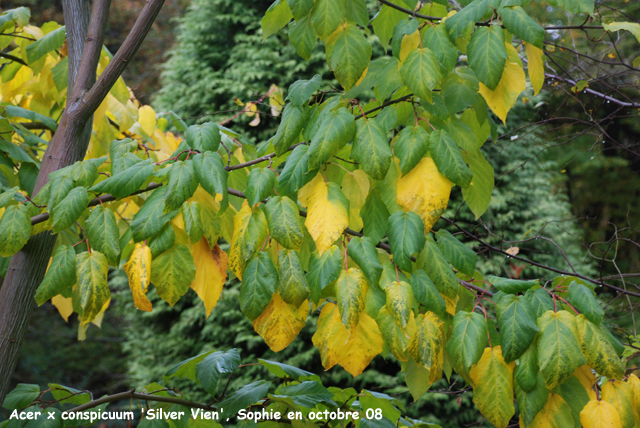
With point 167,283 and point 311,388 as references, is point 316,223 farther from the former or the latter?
point 311,388

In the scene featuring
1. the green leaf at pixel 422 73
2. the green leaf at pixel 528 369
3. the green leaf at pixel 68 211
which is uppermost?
the green leaf at pixel 422 73

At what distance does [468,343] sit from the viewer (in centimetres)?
88

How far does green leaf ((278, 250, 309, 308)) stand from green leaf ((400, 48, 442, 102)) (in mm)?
393

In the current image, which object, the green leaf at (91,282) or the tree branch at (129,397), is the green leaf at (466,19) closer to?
the green leaf at (91,282)

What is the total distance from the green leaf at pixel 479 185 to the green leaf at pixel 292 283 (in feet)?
1.45

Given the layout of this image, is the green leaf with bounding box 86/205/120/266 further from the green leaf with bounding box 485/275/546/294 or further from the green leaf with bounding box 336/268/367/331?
the green leaf with bounding box 485/275/546/294

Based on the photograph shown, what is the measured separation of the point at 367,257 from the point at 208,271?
42 centimetres

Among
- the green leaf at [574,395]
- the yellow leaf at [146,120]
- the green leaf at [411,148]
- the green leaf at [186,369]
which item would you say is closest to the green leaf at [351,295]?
the green leaf at [411,148]

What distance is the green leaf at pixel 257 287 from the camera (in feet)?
3.01

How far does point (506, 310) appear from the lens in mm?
880

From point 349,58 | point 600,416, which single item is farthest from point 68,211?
point 600,416

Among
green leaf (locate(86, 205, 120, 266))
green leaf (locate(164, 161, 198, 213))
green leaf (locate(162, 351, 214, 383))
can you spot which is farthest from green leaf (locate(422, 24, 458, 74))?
green leaf (locate(162, 351, 214, 383))

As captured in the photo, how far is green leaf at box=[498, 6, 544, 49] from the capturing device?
0.88 metres

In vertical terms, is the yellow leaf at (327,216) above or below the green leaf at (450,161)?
below
